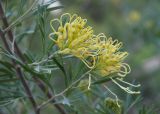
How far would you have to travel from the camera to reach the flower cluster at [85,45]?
53.5 inches

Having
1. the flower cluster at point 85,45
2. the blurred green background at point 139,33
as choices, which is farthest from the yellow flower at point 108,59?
the blurred green background at point 139,33

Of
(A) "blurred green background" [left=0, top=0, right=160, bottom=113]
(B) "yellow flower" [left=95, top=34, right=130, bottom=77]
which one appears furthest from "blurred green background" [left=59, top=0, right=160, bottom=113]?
(B) "yellow flower" [left=95, top=34, right=130, bottom=77]

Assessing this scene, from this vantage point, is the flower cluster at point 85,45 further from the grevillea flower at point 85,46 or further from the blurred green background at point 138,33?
the blurred green background at point 138,33

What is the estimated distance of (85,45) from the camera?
137cm

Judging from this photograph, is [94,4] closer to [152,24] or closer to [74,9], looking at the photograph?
[74,9]

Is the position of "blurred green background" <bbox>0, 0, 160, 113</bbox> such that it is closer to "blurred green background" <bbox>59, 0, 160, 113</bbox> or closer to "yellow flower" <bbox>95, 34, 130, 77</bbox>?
"blurred green background" <bbox>59, 0, 160, 113</bbox>

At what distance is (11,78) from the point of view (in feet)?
5.05

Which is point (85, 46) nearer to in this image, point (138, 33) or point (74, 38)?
point (74, 38)

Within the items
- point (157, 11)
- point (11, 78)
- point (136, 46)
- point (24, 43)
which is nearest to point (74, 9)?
point (136, 46)

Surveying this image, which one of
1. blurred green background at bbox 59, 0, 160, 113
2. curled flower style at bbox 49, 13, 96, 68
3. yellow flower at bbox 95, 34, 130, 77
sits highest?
curled flower style at bbox 49, 13, 96, 68

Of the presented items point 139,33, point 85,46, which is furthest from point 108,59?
point 139,33

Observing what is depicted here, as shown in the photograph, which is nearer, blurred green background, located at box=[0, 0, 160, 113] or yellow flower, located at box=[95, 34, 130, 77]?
yellow flower, located at box=[95, 34, 130, 77]

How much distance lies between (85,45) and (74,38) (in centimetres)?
4

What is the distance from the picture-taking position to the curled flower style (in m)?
1.36
